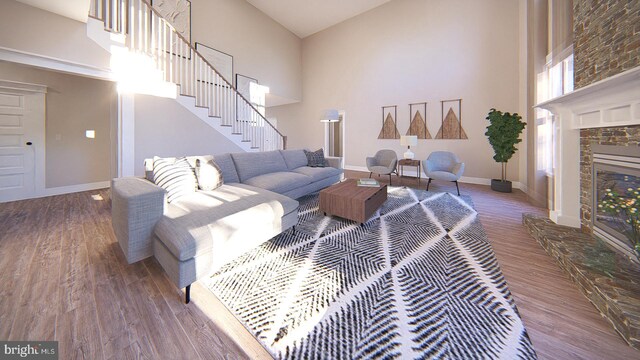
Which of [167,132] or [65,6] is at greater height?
[65,6]

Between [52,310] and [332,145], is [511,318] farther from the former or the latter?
[332,145]

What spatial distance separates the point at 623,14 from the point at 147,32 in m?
5.42

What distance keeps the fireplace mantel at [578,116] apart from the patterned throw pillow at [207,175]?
133 inches

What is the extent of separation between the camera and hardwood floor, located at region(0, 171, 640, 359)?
1.10 m

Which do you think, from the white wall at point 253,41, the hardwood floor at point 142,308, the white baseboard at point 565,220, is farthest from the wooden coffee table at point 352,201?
the white wall at point 253,41

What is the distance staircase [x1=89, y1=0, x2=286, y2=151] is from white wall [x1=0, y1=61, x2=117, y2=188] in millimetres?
1073

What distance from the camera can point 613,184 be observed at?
1823 millimetres

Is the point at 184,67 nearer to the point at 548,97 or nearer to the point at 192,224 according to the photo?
the point at 192,224

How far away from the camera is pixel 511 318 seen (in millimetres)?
1272

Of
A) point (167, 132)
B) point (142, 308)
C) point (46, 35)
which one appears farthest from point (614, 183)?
point (46, 35)

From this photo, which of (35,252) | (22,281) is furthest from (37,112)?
(22,281)

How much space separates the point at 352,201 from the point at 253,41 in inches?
249

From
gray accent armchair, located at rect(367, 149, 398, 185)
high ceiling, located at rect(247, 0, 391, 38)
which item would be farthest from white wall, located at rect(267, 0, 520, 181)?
gray accent armchair, located at rect(367, 149, 398, 185)
